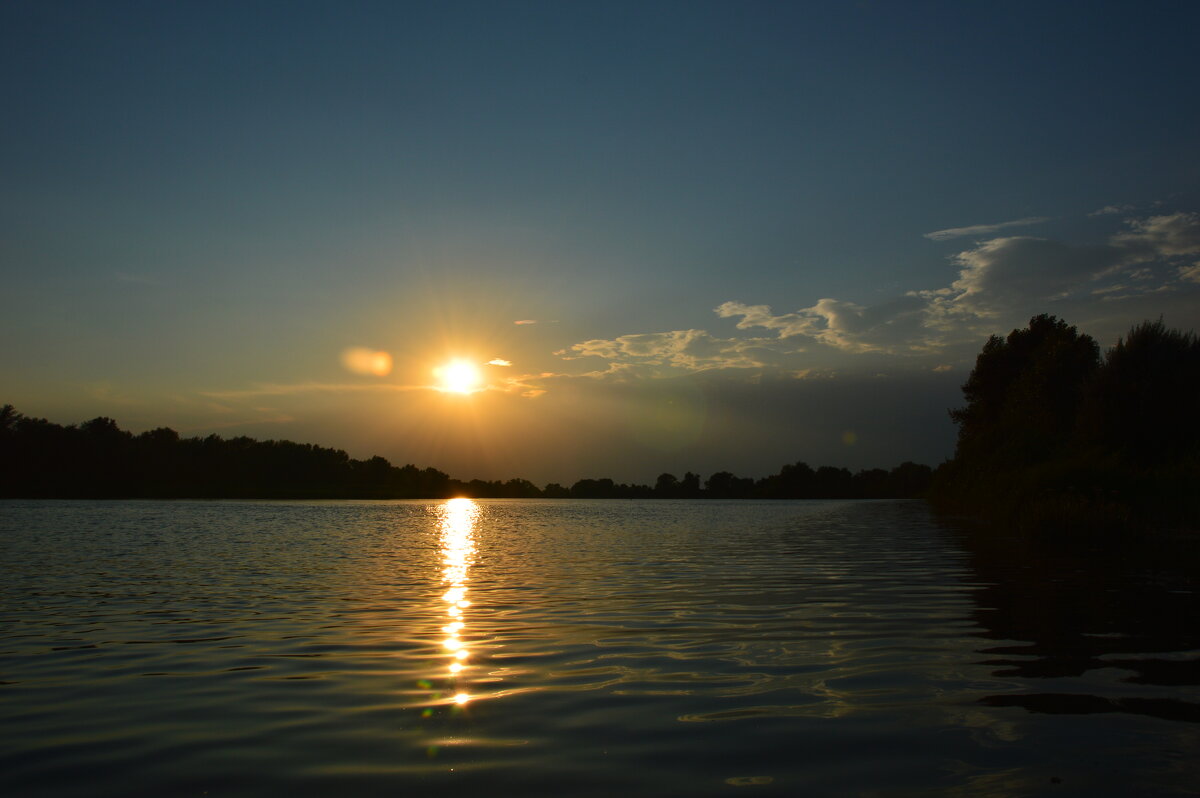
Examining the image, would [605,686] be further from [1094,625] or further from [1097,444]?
[1097,444]

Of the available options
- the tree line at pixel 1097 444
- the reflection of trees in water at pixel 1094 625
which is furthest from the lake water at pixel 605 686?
the tree line at pixel 1097 444

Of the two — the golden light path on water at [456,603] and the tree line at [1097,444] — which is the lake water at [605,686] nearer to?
the golden light path on water at [456,603]

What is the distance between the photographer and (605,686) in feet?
28.1

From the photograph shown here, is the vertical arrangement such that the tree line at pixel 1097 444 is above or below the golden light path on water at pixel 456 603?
above

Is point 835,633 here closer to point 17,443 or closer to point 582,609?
point 582,609

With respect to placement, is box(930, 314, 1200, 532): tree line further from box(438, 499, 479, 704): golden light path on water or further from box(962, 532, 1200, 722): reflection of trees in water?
box(438, 499, 479, 704): golden light path on water

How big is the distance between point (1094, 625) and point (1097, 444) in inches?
1525

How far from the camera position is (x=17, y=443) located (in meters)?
152

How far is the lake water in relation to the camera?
5812 millimetres

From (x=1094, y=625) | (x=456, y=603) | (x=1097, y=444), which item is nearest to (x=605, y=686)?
(x=456, y=603)

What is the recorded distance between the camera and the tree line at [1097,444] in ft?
108

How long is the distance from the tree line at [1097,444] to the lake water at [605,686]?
17.1m

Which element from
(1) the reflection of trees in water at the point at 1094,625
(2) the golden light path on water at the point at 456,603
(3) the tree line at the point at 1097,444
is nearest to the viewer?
(1) the reflection of trees in water at the point at 1094,625

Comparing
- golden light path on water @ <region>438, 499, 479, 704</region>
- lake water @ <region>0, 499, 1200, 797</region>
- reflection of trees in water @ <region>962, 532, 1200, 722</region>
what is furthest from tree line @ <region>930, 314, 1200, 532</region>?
golden light path on water @ <region>438, 499, 479, 704</region>
